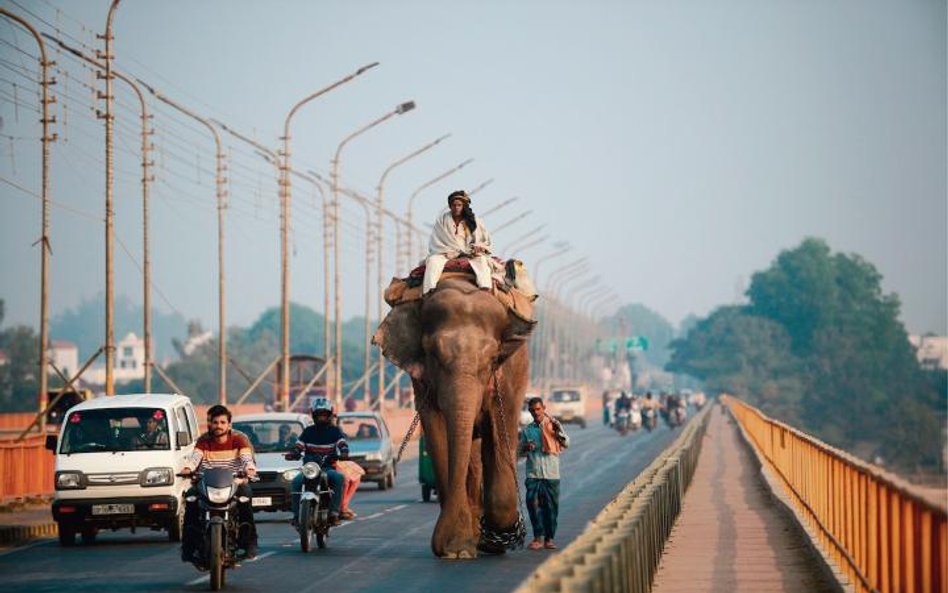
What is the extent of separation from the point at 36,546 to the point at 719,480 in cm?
2218

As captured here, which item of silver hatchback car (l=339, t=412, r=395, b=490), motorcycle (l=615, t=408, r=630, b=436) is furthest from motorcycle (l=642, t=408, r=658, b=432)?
silver hatchback car (l=339, t=412, r=395, b=490)

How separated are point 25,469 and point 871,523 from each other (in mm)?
23229

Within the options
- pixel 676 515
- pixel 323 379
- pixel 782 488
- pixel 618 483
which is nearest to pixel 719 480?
pixel 618 483

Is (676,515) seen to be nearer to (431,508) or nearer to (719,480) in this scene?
(431,508)

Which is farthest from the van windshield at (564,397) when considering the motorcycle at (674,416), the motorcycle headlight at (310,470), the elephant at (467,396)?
the elephant at (467,396)

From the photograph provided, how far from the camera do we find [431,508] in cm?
3569

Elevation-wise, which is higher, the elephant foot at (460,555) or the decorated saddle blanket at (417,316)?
the decorated saddle blanket at (417,316)

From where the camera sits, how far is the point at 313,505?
989 inches

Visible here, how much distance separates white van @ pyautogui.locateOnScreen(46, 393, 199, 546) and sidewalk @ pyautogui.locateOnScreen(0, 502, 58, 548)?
1247mm

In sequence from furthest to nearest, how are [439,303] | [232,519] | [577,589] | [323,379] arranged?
[323,379]
[439,303]
[232,519]
[577,589]

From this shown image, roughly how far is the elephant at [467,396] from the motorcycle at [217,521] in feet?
8.67

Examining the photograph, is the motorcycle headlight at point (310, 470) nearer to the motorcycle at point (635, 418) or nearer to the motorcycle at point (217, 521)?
the motorcycle at point (217, 521)

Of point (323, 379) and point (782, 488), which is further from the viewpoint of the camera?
point (323, 379)

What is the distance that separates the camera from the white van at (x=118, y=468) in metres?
27.2
